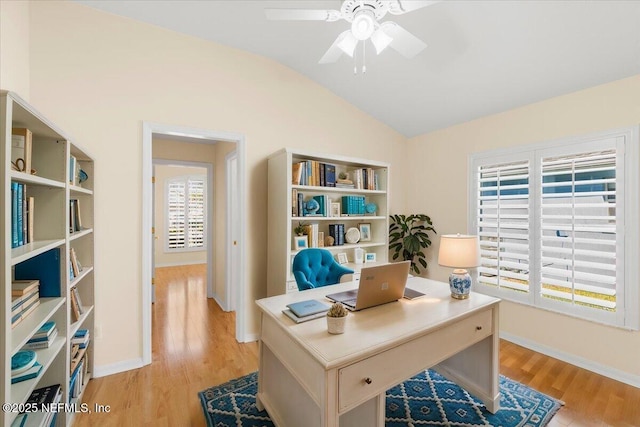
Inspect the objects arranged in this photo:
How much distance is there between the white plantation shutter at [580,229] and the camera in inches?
94.5

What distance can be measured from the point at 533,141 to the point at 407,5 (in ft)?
7.18

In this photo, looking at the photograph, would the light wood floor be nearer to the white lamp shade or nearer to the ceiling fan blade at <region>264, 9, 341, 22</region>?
the white lamp shade

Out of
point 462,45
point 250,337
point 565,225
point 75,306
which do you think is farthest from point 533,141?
point 75,306

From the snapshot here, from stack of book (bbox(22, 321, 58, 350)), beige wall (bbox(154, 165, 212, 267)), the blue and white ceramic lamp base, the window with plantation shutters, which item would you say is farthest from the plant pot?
beige wall (bbox(154, 165, 212, 267))

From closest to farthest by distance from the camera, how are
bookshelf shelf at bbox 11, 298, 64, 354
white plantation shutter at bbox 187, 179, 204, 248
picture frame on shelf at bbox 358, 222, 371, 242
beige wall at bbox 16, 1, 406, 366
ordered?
bookshelf shelf at bbox 11, 298, 64, 354, beige wall at bbox 16, 1, 406, 366, picture frame on shelf at bbox 358, 222, 371, 242, white plantation shutter at bbox 187, 179, 204, 248

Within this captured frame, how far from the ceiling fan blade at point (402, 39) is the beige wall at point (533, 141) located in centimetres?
186

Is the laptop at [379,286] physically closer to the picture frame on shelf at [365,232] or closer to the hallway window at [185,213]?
the picture frame on shelf at [365,232]

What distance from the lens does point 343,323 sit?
4.45ft

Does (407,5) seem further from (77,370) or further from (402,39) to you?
(77,370)

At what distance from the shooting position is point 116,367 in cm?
238

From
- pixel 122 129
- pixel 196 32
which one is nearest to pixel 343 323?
pixel 122 129

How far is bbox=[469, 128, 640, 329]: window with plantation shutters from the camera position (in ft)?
7.66

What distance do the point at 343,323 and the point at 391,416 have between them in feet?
3.43

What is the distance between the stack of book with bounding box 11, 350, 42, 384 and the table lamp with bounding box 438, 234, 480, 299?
226cm
